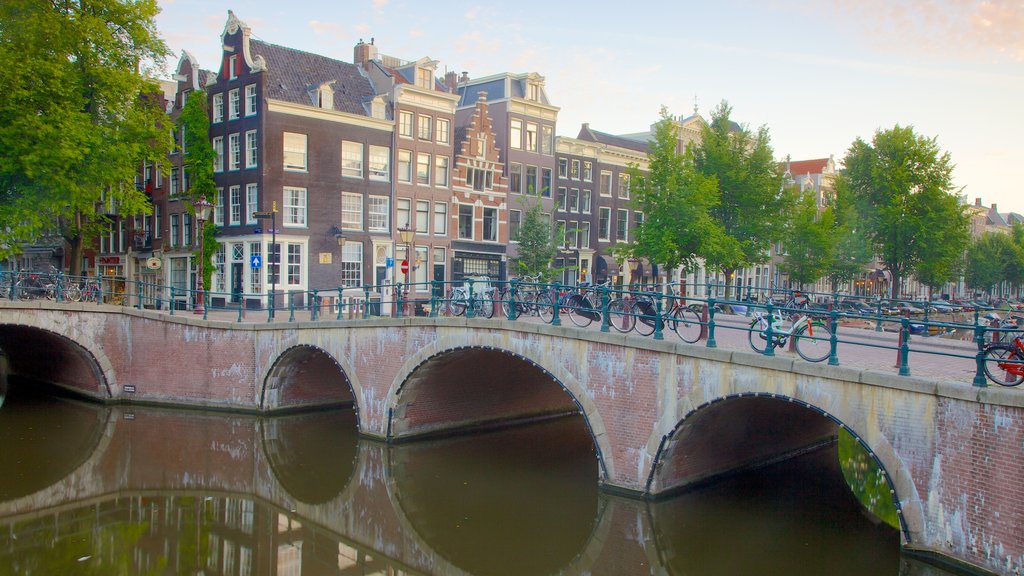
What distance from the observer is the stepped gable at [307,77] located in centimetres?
3272

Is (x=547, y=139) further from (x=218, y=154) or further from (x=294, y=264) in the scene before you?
(x=218, y=154)

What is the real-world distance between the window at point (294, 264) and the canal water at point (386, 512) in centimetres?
1355

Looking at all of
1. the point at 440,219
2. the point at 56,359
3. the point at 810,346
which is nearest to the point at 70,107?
the point at 56,359

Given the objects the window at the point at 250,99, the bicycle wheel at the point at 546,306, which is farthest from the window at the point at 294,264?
the bicycle wheel at the point at 546,306

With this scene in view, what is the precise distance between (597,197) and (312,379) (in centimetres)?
2718

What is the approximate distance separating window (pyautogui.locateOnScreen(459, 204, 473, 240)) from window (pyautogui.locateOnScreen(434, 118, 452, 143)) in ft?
11.1

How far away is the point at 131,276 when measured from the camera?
39906mm

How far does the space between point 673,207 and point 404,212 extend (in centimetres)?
1263

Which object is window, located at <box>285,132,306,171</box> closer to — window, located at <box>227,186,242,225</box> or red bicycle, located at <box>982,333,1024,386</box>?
window, located at <box>227,186,242,225</box>

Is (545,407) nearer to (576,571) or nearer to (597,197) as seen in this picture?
(576,571)

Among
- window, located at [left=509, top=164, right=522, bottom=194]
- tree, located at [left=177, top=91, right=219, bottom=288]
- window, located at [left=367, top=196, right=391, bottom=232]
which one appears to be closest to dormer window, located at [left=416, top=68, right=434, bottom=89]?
window, located at [left=367, top=196, right=391, bottom=232]

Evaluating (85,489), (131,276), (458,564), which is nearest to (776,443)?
(458,564)

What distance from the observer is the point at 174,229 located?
3666 centimetres

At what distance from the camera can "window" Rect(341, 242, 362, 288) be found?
34406 millimetres
